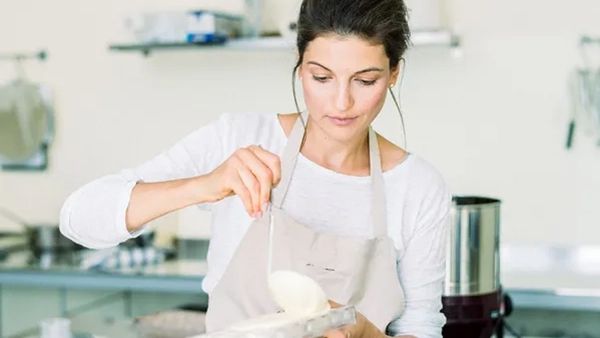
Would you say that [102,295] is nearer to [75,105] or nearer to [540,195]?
[75,105]

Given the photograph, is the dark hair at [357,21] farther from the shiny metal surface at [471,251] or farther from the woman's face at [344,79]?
the shiny metal surface at [471,251]

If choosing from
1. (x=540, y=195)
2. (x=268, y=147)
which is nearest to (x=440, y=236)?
(x=268, y=147)

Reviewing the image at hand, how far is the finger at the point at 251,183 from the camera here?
4.32 ft

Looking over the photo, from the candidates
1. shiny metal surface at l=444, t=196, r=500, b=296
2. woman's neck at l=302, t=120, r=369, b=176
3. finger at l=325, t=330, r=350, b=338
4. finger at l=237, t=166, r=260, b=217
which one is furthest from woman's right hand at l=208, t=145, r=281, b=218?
shiny metal surface at l=444, t=196, r=500, b=296

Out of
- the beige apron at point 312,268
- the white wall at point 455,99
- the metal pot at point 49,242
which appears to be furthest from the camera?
the metal pot at point 49,242

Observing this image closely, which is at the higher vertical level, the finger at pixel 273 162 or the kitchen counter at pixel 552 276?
the finger at pixel 273 162

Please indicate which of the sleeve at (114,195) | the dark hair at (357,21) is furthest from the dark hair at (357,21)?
the sleeve at (114,195)

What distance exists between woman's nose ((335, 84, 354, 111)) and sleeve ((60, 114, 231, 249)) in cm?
29

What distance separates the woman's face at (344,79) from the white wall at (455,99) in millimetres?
2039

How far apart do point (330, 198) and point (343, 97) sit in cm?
26

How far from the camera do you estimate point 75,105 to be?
3.95 m

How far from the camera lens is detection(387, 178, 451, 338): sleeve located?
1.61 metres

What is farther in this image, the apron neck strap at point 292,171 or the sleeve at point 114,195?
the apron neck strap at point 292,171

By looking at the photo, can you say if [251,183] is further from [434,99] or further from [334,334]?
[434,99]
